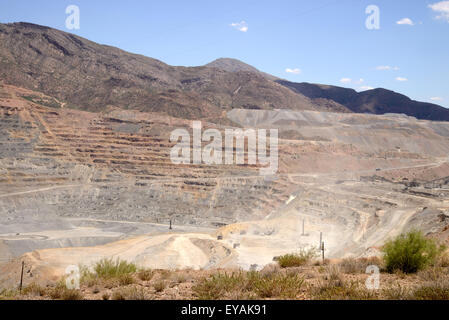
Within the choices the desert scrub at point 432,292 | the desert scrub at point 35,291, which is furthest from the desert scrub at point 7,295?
the desert scrub at point 432,292

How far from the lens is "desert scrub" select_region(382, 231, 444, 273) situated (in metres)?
10.1

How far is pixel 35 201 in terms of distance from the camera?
63000 mm

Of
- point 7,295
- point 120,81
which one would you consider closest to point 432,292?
point 7,295

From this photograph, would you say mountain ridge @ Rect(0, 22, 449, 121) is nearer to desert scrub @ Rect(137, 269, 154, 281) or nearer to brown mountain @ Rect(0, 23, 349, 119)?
brown mountain @ Rect(0, 23, 349, 119)

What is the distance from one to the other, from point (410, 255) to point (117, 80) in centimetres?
12930

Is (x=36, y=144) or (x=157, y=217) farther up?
(x=36, y=144)

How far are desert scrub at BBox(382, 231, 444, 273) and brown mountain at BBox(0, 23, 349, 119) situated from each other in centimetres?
10176

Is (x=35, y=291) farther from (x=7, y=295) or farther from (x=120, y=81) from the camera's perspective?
(x=120, y=81)

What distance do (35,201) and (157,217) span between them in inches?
705

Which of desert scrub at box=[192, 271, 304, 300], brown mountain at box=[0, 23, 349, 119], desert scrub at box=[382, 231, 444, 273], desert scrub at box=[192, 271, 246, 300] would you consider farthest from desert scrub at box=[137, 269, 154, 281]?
brown mountain at box=[0, 23, 349, 119]
